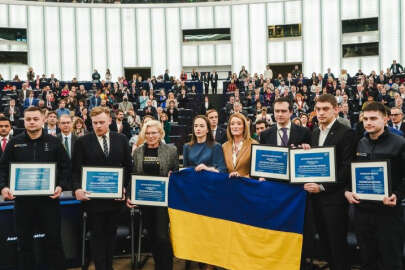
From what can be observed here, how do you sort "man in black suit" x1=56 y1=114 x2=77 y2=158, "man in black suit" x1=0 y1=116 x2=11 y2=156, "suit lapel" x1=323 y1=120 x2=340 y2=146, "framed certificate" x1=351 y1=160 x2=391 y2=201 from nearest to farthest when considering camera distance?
"framed certificate" x1=351 y1=160 x2=391 y2=201 → "suit lapel" x1=323 y1=120 x2=340 y2=146 → "man in black suit" x1=0 y1=116 x2=11 y2=156 → "man in black suit" x1=56 y1=114 x2=77 y2=158

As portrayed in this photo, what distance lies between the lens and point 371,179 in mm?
3705

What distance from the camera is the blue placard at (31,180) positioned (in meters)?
4.16

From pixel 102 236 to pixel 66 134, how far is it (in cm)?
281

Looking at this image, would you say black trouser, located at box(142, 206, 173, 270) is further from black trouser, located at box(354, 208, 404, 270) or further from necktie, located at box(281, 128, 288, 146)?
black trouser, located at box(354, 208, 404, 270)

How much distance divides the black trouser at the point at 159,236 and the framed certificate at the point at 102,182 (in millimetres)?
416

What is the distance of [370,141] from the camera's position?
389cm

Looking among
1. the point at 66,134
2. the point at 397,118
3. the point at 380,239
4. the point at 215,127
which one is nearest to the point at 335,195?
the point at 380,239

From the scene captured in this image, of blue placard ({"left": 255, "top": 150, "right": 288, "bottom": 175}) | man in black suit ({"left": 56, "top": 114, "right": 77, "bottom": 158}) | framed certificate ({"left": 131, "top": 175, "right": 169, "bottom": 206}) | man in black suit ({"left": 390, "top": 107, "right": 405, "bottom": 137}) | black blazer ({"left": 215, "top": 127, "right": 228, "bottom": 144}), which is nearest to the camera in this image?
blue placard ({"left": 255, "top": 150, "right": 288, "bottom": 175})

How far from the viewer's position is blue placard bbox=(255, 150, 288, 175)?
167 inches

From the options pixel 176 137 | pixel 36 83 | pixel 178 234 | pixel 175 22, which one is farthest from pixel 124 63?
pixel 178 234

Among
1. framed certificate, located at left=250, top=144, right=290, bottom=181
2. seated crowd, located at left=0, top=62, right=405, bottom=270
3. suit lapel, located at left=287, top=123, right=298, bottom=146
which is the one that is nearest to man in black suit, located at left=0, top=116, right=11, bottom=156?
seated crowd, located at left=0, top=62, right=405, bottom=270

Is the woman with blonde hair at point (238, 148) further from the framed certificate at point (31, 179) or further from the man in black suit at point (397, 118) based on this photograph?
the man in black suit at point (397, 118)

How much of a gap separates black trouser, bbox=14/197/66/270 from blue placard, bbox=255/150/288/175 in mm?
2125

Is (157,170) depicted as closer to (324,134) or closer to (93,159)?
(93,159)
